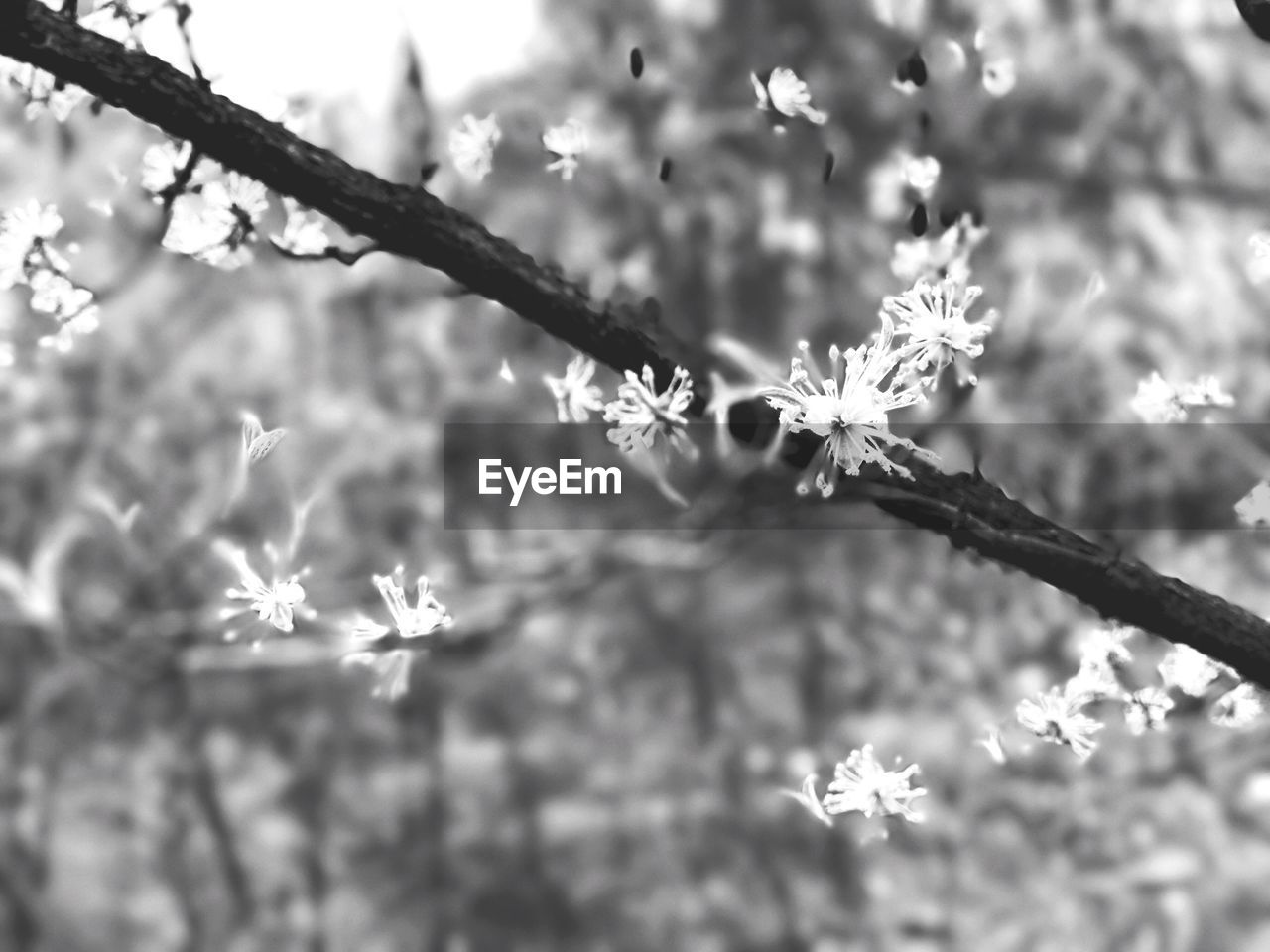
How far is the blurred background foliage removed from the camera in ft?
2.70

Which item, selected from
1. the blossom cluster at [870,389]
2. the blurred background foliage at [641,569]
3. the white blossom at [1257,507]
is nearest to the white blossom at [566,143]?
the blossom cluster at [870,389]

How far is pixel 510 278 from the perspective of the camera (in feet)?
0.82

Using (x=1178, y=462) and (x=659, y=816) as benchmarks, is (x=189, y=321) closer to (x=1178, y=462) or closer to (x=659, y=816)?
(x=659, y=816)

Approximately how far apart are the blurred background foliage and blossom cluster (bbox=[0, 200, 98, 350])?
1.85ft

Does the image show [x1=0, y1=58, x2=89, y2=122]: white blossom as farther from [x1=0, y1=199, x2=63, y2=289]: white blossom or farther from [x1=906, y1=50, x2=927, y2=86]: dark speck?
[x1=906, y1=50, x2=927, y2=86]: dark speck

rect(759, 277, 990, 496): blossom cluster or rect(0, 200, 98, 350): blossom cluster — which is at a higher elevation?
rect(0, 200, 98, 350): blossom cluster

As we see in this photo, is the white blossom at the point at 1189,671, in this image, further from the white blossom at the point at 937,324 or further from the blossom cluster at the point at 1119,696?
the white blossom at the point at 937,324

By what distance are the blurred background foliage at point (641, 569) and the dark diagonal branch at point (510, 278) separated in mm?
546

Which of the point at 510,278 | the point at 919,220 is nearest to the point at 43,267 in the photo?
the point at 510,278

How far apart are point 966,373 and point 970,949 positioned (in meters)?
0.73

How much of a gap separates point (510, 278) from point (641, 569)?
67cm

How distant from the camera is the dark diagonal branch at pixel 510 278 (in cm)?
23

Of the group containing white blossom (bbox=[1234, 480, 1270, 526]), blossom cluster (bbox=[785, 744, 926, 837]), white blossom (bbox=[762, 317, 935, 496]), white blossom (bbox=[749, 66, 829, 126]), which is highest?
white blossom (bbox=[749, 66, 829, 126])

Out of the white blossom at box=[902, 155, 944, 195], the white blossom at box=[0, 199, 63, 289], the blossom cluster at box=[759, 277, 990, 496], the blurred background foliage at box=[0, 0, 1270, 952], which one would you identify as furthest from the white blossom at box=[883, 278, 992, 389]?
the blurred background foliage at box=[0, 0, 1270, 952]
